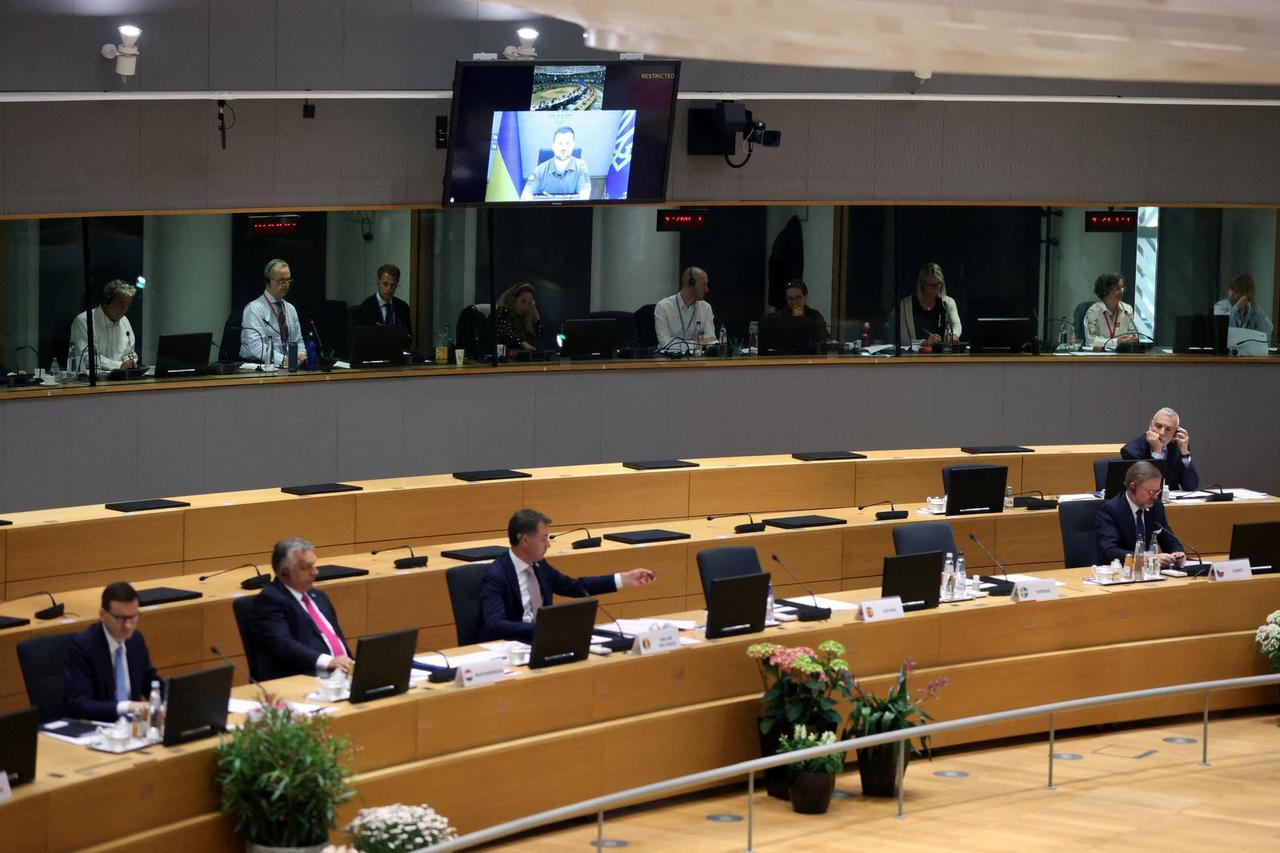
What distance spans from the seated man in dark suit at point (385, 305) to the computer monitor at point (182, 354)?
1.15 meters

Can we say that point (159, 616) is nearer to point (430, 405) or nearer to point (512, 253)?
point (430, 405)

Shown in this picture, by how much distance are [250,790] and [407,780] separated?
0.68 m

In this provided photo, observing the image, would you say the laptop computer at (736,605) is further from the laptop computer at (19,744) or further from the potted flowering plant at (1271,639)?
the laptop computer at (19,744)

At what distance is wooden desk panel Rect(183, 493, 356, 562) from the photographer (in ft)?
25.3

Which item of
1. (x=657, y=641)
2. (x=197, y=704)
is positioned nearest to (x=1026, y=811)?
(x=657, y=641)

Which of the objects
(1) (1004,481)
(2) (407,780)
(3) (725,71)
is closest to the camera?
(2) (407,780)

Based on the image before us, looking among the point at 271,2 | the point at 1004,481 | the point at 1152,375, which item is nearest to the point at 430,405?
the point at 271,2

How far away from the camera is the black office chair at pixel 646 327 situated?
1120 cm

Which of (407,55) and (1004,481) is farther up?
(407,55)

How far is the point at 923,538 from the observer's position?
26.3ft

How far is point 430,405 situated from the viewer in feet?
33.2

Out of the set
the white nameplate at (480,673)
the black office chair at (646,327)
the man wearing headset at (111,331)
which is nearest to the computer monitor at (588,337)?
the black office chair at (646,327)

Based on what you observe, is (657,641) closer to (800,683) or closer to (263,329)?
(800,683)

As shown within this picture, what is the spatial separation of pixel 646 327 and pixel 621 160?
1338 millimetres
